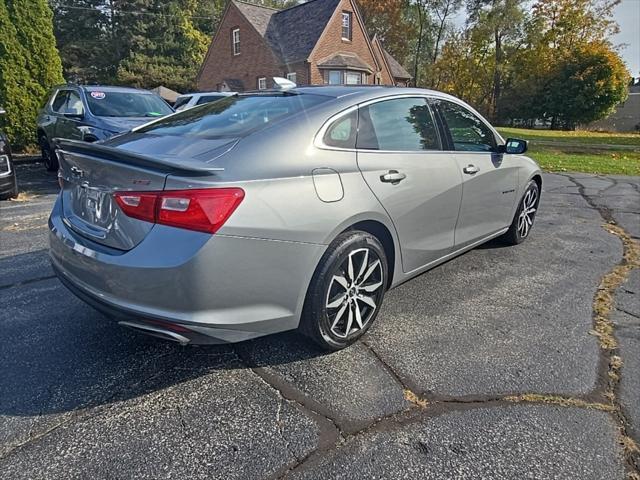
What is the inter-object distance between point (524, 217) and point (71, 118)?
7154 millimetres

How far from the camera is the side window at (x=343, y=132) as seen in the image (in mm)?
2508

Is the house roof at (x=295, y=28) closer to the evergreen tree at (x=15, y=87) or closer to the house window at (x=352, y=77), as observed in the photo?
the house window at (x=352, y=77)

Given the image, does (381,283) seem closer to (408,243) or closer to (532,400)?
(408,243)

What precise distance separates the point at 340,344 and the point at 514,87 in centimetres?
4139

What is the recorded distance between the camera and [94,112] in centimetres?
716

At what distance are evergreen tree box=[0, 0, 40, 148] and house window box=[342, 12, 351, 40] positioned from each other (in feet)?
62.0

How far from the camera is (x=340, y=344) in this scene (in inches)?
103

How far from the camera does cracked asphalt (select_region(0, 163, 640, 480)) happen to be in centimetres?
184

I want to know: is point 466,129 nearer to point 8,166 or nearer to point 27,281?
point 27,281

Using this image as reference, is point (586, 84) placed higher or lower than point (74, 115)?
higher

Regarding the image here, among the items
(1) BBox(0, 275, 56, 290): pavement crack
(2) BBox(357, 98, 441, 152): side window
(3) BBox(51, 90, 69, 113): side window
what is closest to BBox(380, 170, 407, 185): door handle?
(2) BBox(357, 98, 441, 152): side window

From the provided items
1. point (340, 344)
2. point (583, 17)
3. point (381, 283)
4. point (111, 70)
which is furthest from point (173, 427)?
point (583, 17)

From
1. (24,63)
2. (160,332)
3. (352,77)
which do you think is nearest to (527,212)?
(160,332)

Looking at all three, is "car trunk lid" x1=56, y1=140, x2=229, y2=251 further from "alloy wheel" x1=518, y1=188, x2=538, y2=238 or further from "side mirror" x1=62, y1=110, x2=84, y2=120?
"side mirror" x1=62, y1=110, x2=84, y2=120
